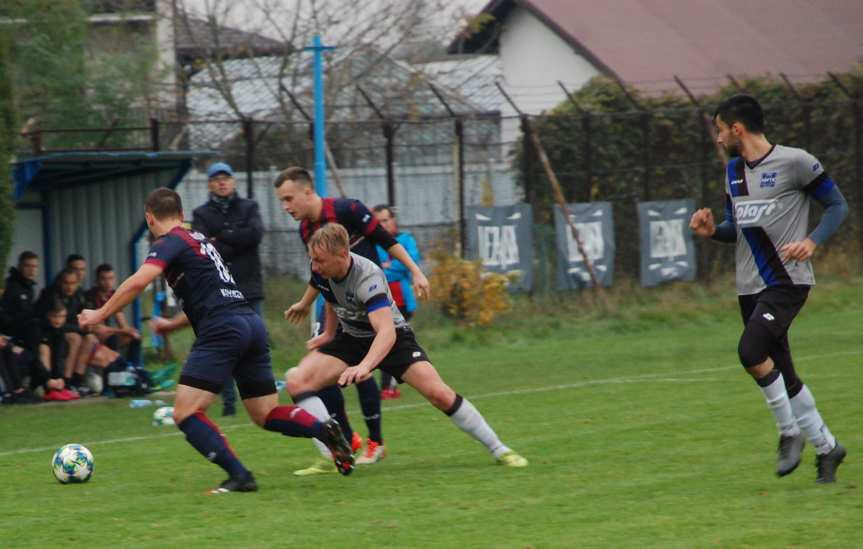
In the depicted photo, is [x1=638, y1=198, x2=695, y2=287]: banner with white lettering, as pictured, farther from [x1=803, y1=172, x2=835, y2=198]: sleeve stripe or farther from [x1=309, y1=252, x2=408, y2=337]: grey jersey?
[x1=803, y1=172, x2=835, y2=198]: sleeve stripe

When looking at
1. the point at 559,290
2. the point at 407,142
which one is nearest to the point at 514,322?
the point at 559,290

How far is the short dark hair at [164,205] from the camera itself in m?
8.27

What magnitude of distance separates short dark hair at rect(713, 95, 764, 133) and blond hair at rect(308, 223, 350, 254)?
218 cm

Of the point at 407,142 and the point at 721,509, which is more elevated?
the point at 407,142

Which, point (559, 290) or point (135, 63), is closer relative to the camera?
point (559, 290)

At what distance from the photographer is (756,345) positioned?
7723 millimetres

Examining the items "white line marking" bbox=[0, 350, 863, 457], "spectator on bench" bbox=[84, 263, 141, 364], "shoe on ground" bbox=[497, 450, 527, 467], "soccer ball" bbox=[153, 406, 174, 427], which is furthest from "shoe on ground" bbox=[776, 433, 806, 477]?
"spectator on bench" bbox=[84, 263, 141, 364]

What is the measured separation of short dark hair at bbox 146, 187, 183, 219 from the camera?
827 cm

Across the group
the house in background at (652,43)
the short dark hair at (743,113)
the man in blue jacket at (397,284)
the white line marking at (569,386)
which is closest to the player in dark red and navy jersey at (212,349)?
the short dark hair at (743,113)

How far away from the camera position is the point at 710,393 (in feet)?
40.7

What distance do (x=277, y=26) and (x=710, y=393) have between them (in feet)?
50.8

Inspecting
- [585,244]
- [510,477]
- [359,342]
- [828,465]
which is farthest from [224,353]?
[585,244]

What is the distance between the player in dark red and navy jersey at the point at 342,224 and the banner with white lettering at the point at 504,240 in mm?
10182

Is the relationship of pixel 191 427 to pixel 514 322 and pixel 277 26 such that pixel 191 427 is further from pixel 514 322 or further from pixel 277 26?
pixel 277 26
